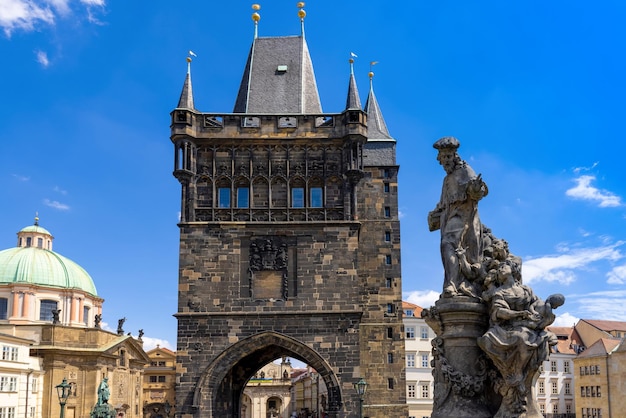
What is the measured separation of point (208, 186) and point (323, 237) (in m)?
5.31

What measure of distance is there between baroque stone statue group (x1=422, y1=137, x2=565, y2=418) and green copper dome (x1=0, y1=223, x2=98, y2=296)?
52.5m

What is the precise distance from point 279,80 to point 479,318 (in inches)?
1211

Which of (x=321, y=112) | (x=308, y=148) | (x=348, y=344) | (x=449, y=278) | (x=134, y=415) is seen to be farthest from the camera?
(x=134, y=415)

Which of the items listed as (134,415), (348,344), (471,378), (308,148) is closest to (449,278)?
(471,378)

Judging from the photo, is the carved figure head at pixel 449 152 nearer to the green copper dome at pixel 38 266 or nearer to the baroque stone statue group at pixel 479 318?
the baroque stone statue group at pixel 479 318

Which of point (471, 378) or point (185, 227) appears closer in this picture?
point (471, 378)

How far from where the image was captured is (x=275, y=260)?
1309 inches

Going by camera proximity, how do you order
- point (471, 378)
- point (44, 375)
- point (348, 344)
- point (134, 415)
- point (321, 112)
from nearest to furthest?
point (471, 378), point (348, 344), point (321, 112), point (44, 375), point (134, 415)

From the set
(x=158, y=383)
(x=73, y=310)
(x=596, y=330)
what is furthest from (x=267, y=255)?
(x=158, y=383)

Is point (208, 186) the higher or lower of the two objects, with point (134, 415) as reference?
higher

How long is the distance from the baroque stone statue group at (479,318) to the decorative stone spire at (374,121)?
31.4 m

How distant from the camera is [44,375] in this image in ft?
160

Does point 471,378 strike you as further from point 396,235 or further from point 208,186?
point 396,235

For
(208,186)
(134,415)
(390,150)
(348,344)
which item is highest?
(390,150)
